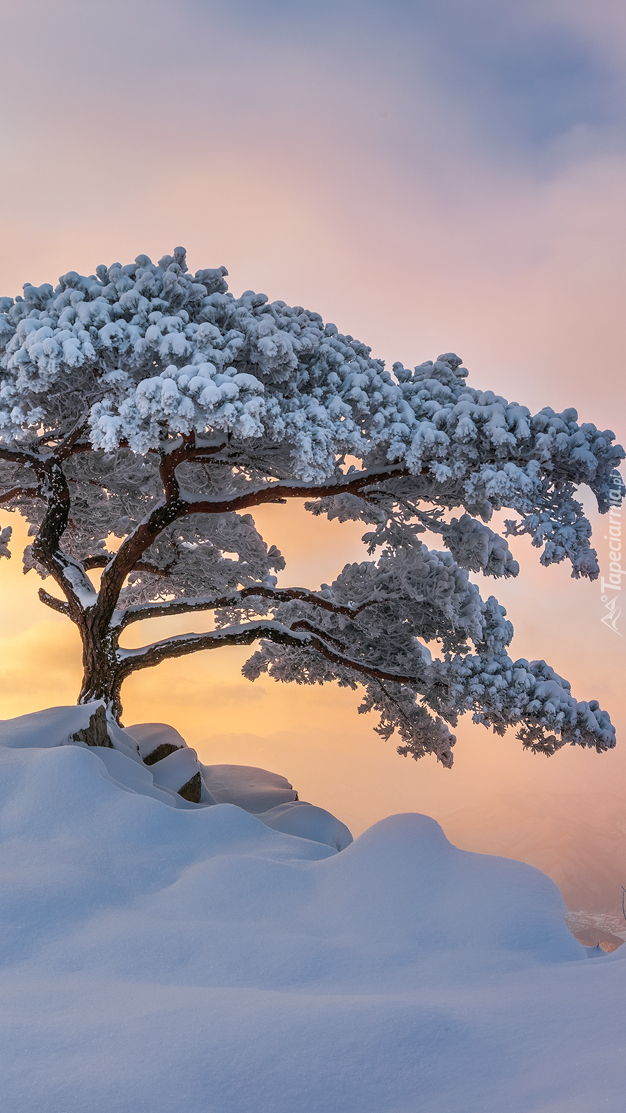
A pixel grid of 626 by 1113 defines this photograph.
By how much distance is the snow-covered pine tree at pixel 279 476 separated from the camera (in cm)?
855

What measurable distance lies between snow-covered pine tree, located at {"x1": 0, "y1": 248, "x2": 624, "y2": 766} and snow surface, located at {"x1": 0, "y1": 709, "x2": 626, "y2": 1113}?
428 cm

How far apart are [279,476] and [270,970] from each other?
325 inches

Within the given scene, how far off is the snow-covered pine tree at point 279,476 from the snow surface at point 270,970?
4278 millimetres

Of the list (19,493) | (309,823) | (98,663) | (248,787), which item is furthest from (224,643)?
(19,493)

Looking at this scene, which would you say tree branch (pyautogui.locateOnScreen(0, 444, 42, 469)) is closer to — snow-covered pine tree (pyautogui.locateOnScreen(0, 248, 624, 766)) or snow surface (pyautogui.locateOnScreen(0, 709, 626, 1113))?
snow-covered pine tree (pyautogui.locateOnScreen(0, 248, 624, 766))

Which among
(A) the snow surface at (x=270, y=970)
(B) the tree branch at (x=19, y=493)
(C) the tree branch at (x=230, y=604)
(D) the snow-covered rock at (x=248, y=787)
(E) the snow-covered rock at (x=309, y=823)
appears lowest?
(A) the snow surface at (x=270, y=970)

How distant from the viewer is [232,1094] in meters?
2.86

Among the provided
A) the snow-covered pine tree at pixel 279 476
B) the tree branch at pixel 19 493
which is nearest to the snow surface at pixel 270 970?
the snow-covered pine tree at pixel 279 476

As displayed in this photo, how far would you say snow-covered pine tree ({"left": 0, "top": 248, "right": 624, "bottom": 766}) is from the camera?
8555mm

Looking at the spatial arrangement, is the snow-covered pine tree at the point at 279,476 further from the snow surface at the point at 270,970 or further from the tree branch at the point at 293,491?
the snow surface at the point at 270,970

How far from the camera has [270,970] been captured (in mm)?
4496

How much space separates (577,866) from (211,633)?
64960 mm

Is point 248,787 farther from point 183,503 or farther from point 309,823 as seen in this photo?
point 183,503

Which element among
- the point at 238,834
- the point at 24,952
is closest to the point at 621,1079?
the point at 24,952
